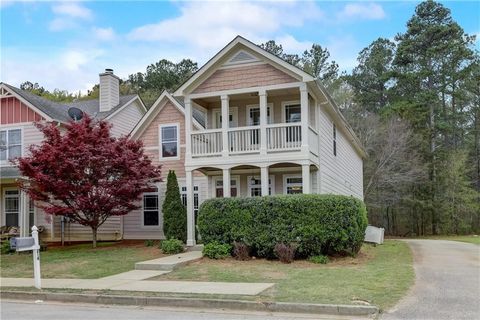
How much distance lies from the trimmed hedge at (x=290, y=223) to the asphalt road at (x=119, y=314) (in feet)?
19.7

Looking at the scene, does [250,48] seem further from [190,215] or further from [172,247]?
[172,247]

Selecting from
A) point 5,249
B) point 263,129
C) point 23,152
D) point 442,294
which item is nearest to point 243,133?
point 263,129

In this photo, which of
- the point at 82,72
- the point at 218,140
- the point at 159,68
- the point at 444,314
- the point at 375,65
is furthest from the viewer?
the point at 159,68

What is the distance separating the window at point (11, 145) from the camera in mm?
22016

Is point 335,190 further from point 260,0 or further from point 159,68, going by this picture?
point 159,68

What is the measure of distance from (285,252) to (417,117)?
2931 cm

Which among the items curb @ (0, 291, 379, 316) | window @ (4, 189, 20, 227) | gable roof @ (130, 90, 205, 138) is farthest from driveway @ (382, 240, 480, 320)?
window @ (4, 189, 20, 227)

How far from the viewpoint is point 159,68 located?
5759 cm

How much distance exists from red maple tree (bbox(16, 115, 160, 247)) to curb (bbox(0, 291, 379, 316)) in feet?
23.8

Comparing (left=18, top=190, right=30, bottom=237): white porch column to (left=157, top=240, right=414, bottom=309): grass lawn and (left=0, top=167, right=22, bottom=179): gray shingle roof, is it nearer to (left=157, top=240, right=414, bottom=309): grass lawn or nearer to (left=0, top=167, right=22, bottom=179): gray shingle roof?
(left=0, top=167, right=22, bottom=179): gray shingle roof

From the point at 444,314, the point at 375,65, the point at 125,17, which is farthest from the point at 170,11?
the point at 375,65

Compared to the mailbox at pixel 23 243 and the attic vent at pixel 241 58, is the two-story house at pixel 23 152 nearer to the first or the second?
the attic vent at pixel 241 58

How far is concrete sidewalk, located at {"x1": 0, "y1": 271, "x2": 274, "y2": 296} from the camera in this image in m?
9.15

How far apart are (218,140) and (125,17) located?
5375mm
